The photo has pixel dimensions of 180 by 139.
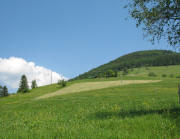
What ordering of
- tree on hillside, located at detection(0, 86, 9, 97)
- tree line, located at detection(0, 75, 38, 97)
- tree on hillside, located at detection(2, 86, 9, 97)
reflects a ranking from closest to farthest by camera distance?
1. tree on hillside, located at detection(0, 86, 9, 97)
2. tree line, located at detection(0, 75, 38, 97)
3. tree on hillside, located at detection(2, 86, 9, 97)

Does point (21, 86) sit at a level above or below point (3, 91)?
above

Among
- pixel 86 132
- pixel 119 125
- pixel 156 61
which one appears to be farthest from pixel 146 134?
pixel 156 61

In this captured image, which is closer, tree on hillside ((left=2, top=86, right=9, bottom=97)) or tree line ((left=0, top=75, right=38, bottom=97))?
tree line ((left=0, top=75, right=38, bottom=97))

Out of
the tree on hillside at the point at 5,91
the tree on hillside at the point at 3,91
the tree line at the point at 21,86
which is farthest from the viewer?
the tree on hillside at the point at 5,91

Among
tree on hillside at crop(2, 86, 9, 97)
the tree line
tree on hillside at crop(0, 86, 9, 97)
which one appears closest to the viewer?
tree on hillside at crop(0, 86, 9, 97)

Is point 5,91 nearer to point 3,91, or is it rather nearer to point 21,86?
point 3,91

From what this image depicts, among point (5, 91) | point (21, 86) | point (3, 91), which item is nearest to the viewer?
point (3, 91)

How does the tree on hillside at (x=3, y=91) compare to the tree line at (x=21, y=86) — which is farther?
the tree line at (x=21, y=86)

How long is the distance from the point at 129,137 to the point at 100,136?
3.29 feet

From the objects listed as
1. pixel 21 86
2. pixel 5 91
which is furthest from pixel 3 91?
pixel 21 86

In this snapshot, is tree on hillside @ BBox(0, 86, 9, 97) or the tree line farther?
the tree line

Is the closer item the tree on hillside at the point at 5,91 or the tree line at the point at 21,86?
the tree line at the point at 21,86

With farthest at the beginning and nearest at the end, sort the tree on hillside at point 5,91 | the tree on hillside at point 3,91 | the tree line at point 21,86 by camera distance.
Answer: the tree on hillside at point 5,91 → the tree line at point 21,86 → the tree on hillside at point 3,91

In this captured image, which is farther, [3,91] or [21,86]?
[21,86]
